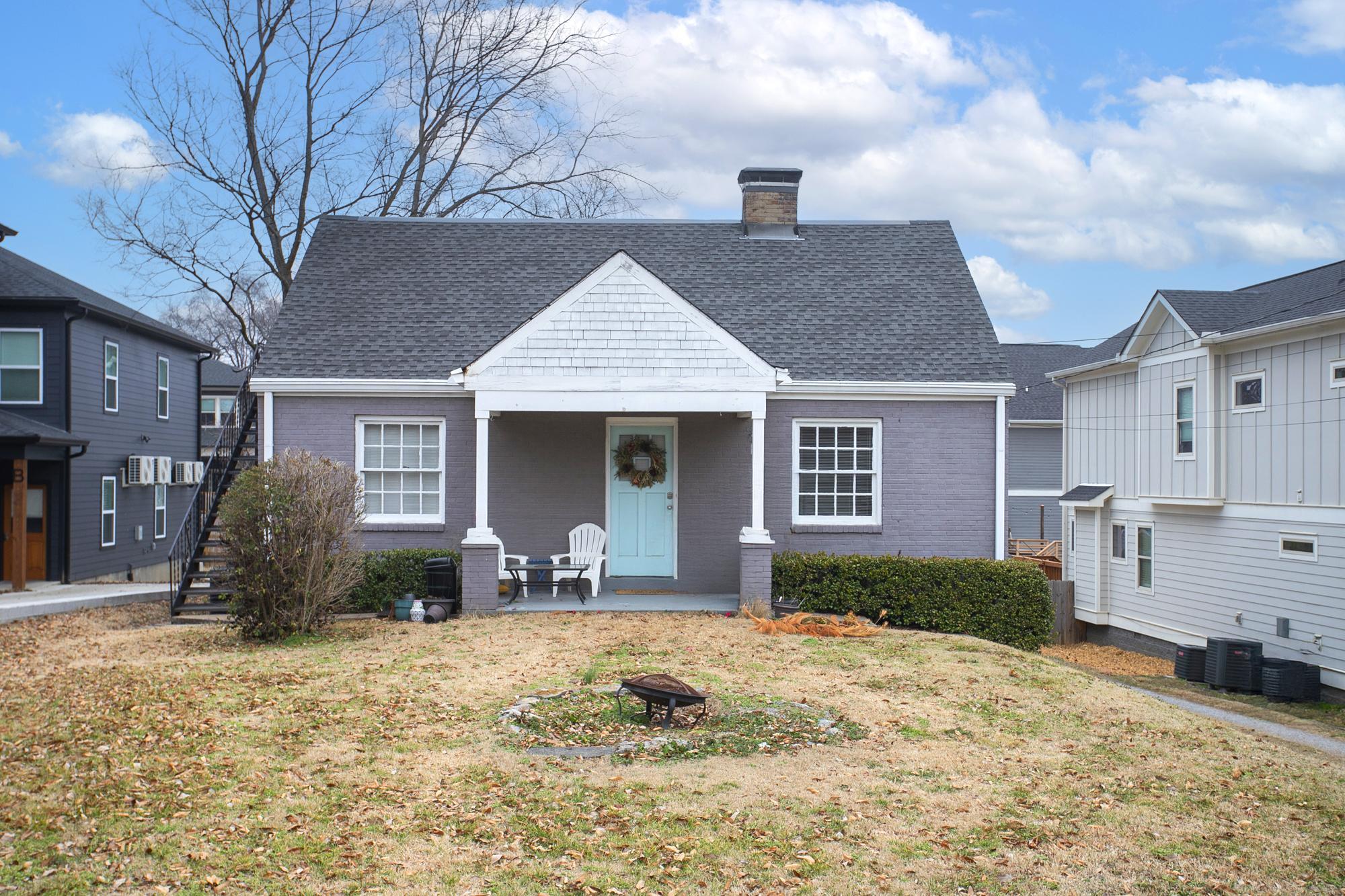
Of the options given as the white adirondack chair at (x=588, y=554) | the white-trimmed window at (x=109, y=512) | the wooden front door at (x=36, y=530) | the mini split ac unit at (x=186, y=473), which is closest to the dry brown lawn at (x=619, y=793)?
the white adirondack chair at (x=588, y=554)

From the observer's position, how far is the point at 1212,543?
1825 centimetres

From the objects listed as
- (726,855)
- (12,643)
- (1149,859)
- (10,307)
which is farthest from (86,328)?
(1149,859)

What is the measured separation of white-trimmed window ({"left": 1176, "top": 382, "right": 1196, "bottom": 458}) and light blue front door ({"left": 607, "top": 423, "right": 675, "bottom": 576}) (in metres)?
9.50

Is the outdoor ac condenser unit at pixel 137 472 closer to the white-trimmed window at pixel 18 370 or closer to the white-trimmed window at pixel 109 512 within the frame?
the white-trimmed window at pixel 109 512

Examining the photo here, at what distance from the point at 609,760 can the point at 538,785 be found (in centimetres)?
66

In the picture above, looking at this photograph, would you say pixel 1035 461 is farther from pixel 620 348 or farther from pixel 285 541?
pixel 285 541

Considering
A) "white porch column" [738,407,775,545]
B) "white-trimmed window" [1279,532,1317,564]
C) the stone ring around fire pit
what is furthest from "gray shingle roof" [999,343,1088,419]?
the stone ring around fire pit

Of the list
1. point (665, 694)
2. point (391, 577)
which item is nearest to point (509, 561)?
point (391, 577)

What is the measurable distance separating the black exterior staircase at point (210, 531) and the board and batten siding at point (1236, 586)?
15191 mm

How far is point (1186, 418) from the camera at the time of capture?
736 inches

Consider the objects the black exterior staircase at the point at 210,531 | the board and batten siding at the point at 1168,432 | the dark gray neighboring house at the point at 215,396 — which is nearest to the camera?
the black exterior staircase at the point at 210,531

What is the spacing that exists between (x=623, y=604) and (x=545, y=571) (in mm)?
1289

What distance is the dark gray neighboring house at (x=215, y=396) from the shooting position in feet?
119

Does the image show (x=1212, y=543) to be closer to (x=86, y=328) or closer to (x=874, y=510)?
(x=874, y=510)
